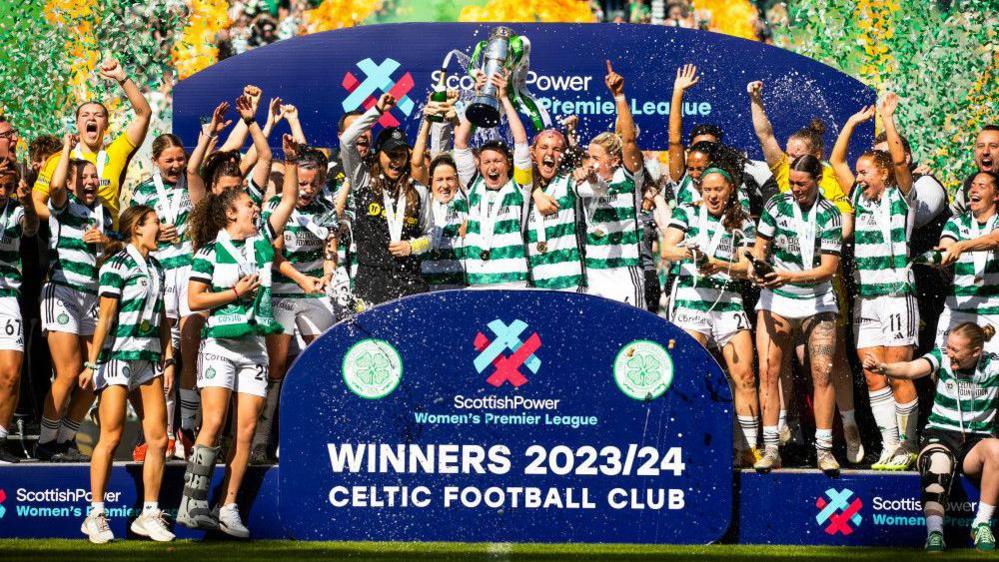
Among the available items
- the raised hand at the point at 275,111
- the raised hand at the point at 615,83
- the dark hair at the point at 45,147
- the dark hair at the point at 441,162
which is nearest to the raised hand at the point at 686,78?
the raised hand at the point at 615,83

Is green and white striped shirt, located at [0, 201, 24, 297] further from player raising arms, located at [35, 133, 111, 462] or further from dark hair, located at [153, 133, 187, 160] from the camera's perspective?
dark hair, located at [153, 133, 187, 160]

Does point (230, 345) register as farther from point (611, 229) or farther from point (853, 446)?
point (853, 446)

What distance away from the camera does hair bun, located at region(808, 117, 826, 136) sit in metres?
9.80

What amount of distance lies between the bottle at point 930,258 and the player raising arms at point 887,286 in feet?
0.32

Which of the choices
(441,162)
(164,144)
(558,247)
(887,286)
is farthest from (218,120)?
(887,286)

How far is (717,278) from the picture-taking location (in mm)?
9141

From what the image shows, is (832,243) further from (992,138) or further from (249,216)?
(249,216)

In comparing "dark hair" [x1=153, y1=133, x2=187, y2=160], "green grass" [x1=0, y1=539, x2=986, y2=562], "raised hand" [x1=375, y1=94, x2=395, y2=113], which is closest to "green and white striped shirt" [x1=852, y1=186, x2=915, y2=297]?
"green grass" [x1=0, y1=539, x2=986, y2=562]

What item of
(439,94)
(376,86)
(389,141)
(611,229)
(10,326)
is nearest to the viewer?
(10,326)

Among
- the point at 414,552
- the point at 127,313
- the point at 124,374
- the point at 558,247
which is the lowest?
the point at 414,552

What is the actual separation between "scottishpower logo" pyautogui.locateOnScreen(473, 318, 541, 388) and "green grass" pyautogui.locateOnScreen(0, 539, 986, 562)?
89 cm

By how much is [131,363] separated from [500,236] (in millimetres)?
2245

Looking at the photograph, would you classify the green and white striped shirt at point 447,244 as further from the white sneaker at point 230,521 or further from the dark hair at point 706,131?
the white sneaker at point 230,521

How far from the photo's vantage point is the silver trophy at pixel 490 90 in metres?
9.84
